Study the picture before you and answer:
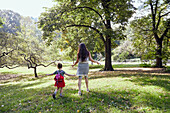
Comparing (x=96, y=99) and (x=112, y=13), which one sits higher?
(x=112, y=13)

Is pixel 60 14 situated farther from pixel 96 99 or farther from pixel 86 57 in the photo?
pixel 96 99

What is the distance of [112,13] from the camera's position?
15438 mm

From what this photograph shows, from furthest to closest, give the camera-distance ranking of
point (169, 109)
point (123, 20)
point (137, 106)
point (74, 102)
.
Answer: point (123, 20) → point (74, 102) → point (137, 106) → point (169, 109)

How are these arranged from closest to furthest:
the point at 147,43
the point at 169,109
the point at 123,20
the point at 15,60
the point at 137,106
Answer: the point at 169,109
the point at 137,106
the point at 123,20
the point at 15,60
the point at 147,43

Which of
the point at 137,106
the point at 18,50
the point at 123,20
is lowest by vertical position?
the point at 137,106

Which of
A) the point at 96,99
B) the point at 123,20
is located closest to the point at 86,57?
the point at 96,99

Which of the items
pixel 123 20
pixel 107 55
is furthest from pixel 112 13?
pixel 107 55

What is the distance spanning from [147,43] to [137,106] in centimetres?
2157

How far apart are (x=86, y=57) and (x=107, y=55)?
13.6 metres

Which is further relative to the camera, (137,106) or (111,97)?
(111,97)

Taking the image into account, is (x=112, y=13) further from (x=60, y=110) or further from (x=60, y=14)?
(x=60, y=110)

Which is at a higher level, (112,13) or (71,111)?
(112,13)

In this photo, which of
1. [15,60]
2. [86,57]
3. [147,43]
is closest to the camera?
[86,57]


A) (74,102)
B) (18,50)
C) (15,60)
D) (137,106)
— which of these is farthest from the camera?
(15,60)
